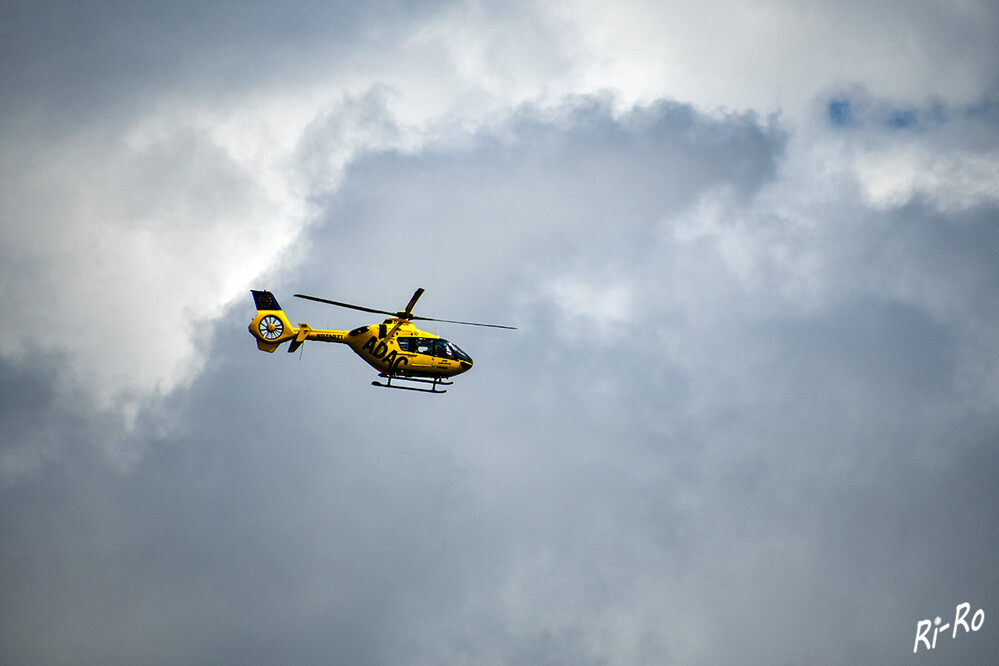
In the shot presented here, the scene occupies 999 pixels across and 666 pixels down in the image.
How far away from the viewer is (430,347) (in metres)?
59.3

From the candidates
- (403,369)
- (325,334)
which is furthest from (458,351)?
(325,334)

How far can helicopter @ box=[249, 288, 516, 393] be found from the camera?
5872cm

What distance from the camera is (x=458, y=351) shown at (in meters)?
60.2

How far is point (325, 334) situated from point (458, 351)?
307 inches

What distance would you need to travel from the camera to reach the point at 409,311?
58.9 m

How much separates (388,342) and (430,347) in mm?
2438

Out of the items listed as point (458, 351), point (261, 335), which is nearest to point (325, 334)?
point (261, 335)

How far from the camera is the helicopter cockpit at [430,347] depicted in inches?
2320

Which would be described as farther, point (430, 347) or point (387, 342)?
point (430, 347)

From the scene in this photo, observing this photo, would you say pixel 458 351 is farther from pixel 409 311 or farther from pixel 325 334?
pixel 325 334

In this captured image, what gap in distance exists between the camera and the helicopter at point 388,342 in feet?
193

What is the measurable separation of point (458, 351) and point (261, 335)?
11.4 meters

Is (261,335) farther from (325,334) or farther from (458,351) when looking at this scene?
(458,351)

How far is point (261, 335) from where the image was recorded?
59281 mm
